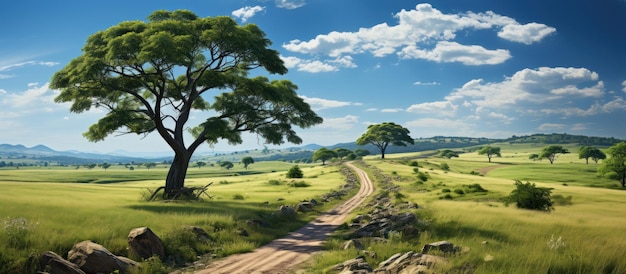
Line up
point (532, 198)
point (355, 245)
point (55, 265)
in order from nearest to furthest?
1. point (55, 265)
2. point (355, 245)
3. point (532, 198)

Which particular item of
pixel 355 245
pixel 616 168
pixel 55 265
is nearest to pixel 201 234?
pixel 55 265

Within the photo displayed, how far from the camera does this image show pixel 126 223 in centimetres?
1802

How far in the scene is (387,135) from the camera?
128000mm

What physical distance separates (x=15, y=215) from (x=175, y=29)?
19.6 m

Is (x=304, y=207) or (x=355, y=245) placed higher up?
(x=355, y=245)

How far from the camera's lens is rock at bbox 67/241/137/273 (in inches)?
484

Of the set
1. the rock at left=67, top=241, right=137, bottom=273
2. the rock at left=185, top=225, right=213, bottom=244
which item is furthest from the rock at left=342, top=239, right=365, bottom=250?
the rock at left=67, top=241, right=137, bottom=273

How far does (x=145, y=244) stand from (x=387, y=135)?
118 m

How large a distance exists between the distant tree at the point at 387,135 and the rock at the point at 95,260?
119057 mm

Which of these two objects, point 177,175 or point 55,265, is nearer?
point 55,265

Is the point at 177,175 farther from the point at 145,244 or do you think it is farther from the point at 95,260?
the point at 95,260

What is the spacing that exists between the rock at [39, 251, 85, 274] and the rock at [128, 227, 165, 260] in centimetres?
271

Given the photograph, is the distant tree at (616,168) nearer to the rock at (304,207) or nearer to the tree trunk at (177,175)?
the rock at (304,207)

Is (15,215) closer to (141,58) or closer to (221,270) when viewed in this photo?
(221,270)
